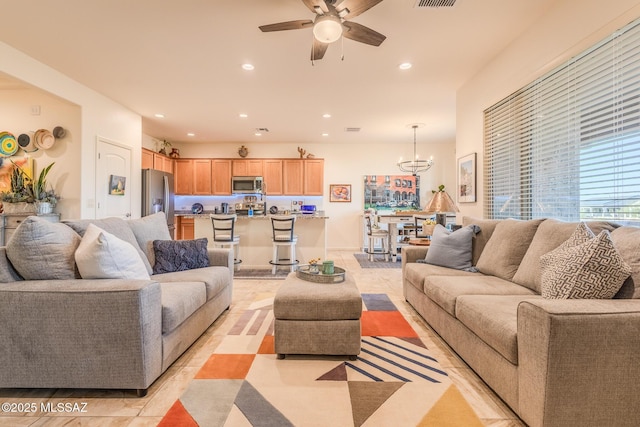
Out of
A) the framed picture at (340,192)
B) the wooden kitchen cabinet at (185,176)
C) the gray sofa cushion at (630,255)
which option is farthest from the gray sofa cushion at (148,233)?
the framed picture at (340,192)

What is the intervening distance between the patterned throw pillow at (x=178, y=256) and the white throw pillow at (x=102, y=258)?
70cm

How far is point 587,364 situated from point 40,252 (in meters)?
2.84

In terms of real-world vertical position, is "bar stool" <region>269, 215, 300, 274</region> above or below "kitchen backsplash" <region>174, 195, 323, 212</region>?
below

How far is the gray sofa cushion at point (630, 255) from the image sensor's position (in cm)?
146

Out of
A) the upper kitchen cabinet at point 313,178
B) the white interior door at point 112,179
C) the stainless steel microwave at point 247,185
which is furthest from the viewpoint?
the upper kitchen cabinet at point 313,178

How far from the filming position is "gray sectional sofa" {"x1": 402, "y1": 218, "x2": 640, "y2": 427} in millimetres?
1229

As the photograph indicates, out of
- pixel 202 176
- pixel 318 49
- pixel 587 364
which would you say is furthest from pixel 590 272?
pixel 202 176

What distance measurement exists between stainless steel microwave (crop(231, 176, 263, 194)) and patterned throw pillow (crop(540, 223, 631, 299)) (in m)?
6.31

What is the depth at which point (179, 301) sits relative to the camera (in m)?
1.97

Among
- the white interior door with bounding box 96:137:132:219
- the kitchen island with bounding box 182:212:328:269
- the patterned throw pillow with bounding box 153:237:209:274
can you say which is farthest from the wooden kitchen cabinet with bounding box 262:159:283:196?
the patterned throw pillow with bounding box 153:237:209:274

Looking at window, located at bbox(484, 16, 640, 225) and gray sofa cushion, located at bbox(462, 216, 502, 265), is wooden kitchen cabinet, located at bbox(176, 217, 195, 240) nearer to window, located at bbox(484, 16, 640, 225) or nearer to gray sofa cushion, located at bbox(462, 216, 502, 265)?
gray sofa cushion, located at bbox(462, 216, 502, 265)

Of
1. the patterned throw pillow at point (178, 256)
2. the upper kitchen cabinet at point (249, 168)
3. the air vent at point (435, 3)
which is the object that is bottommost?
the patterned throw pillow at point (178, 256)

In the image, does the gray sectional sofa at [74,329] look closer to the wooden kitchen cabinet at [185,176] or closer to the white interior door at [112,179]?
the white interior door at [112,179]

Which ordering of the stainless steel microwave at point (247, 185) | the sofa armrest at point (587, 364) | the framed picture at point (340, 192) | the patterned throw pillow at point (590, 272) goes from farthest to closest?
the framed picture at point (340, 192) → the stainless steel microwave at point (247, 185) → the patterned throw pillow at point (590, 272) → the sofa armrest at point (587, 364)
